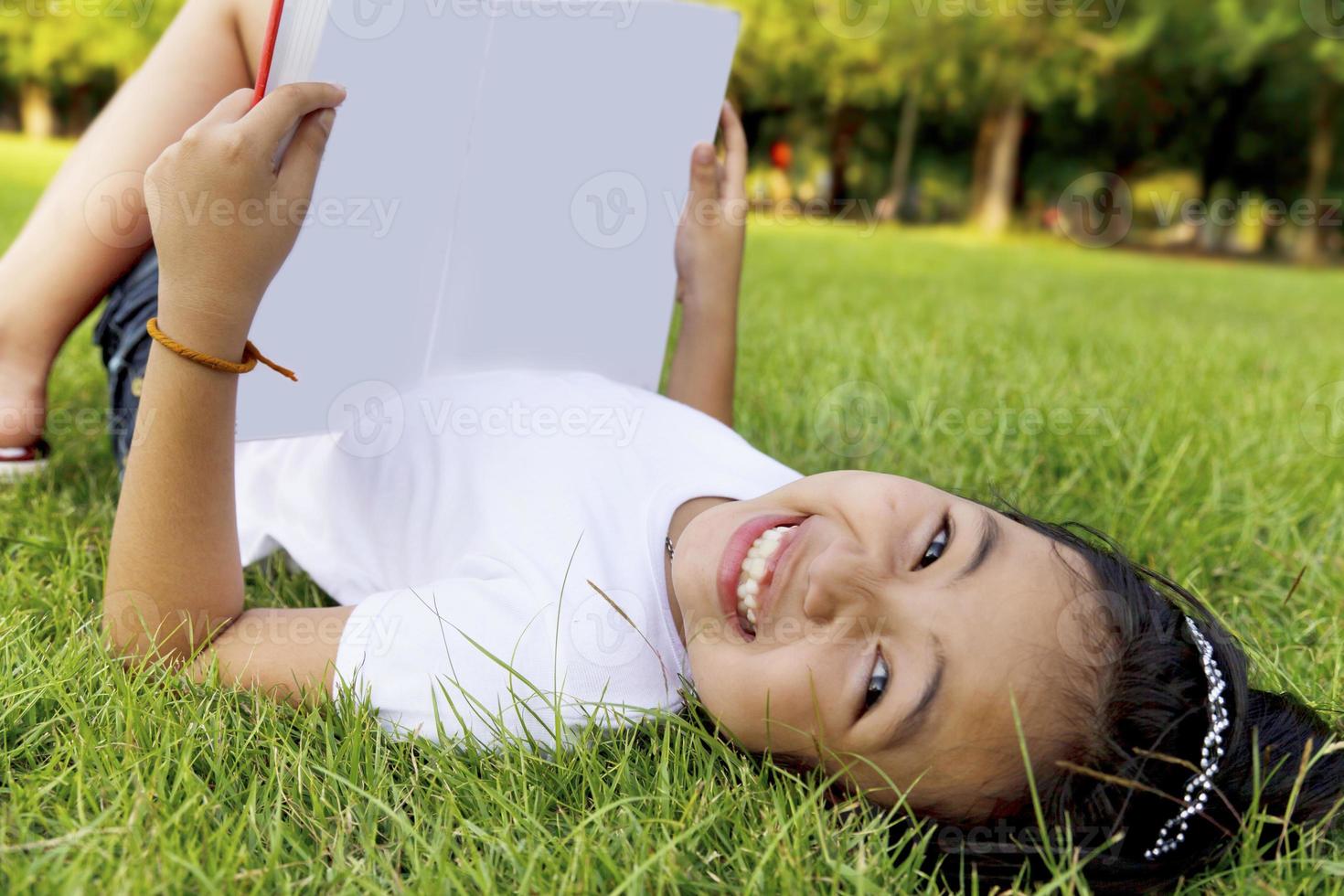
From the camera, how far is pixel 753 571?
128cm

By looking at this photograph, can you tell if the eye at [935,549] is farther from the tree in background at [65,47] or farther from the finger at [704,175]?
the tree in background at [65,47]

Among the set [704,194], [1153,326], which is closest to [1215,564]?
[704,194]

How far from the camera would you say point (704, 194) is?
6.54 ft

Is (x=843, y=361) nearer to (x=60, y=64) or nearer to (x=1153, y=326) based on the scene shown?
(x=1153, y=326)

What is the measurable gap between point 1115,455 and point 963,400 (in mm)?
437

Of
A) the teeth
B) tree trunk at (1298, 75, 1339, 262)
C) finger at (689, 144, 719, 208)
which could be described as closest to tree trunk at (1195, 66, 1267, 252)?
tree trunk at (1298, 75, 1339, 262)

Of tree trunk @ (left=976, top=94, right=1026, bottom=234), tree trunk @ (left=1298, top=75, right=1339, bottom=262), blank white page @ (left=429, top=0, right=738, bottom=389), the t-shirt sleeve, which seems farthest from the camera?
tree trunk @ (left=976, top=94, right=1026, bottom=234)

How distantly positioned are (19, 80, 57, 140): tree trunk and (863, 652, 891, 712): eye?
2871 centimetres

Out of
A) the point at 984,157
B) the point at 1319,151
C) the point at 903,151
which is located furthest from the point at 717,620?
the point at 984,157

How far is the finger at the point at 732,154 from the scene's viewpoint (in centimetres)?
203

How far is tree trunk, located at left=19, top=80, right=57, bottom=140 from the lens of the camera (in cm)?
2530

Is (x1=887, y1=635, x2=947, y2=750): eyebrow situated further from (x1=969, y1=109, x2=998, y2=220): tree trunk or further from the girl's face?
(x1=969, y1=109, x2=998, y2=220): tree trunk

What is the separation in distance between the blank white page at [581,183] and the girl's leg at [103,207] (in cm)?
44

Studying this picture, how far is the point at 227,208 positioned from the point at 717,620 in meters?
0.72
